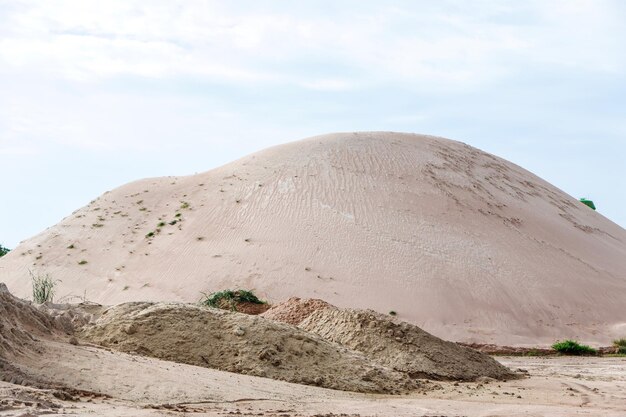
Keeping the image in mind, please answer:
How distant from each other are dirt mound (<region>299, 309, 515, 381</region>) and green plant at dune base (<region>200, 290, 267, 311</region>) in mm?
8140

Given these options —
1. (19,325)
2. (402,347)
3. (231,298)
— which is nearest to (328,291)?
(231,298)

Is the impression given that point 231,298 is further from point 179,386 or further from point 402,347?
point 179,386

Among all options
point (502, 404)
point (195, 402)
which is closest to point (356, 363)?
point (502, 404)

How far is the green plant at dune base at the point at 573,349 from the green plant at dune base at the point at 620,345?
1133 millimetres

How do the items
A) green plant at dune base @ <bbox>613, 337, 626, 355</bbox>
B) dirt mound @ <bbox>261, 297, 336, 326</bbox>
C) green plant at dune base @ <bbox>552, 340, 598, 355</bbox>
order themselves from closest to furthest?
dirt mound @ <bbox>261, 297, 336, 326</bbox>
green plant at dune base @ <bbox>552, 340, 598, 355</bbox>
green plant at dune base @ <bbox>613, 337, 626, 355</bbox>

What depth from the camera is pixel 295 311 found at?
19266mm

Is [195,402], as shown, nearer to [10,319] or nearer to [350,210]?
[10,319]

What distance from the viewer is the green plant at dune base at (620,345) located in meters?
27.6

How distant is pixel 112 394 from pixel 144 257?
23054 mm

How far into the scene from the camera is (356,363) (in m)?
14.9

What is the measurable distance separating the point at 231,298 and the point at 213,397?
15344mm

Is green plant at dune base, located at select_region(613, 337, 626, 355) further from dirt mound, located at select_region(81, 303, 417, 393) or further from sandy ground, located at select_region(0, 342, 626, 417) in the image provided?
dirt mound, located at select_region(81, 303, 417, 393)

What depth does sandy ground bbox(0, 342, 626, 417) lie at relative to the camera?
31.7 feet

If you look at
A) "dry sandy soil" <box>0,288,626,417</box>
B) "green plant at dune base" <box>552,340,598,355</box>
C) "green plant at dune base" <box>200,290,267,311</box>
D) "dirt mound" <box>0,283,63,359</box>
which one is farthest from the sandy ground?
"green plant at dune base" <box>200,290,267,311</box>
